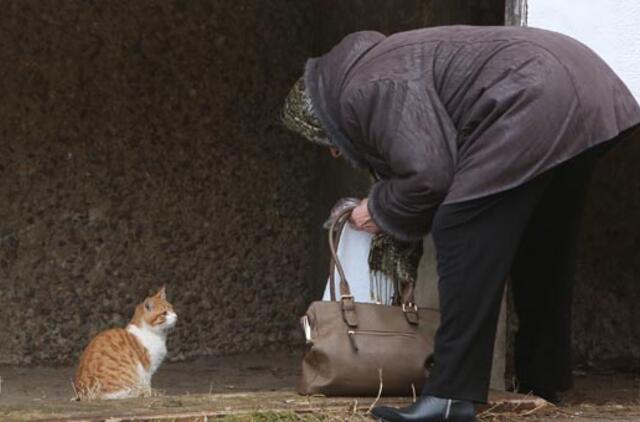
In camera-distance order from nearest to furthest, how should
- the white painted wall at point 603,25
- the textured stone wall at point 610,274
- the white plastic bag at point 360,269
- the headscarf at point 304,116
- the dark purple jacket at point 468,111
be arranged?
1. the dark purple jacket at point 468,111
2. the headscarf at point 304,116
3. the white plastic bag at point 360,269
4. the white painted wall at point 603,25
5. the textured stone wall at point 610,274

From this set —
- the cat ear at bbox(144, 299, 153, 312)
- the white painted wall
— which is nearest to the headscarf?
the white painted wall

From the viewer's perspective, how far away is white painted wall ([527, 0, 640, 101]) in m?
4.00

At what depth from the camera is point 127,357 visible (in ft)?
16.4

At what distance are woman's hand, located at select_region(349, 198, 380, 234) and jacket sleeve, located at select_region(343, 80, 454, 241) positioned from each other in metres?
0.16

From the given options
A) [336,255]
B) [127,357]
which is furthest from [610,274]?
[336,255]

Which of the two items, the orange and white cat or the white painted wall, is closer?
the white painted wall

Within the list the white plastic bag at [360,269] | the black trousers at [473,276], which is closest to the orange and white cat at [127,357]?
the white plastic bag at [360,269]

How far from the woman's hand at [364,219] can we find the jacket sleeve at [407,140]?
16cm

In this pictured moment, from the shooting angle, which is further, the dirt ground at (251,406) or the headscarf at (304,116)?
the headscarf at (304,116)

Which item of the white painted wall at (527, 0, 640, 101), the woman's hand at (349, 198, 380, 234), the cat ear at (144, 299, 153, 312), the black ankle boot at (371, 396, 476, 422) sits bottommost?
the cat ear at (144, 299, 153, 312)

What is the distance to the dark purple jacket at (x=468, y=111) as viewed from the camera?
316 cm

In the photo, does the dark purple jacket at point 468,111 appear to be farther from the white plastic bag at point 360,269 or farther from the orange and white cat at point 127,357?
the orange and white cat at point 127,357

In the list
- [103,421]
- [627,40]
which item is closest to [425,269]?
[627,40]

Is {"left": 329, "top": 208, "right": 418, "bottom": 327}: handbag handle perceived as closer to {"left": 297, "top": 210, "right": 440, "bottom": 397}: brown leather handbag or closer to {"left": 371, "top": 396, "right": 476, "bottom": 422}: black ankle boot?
{"left": 297, "top": 210, "right": 440, "bottom": 397}: brown leather handbag
